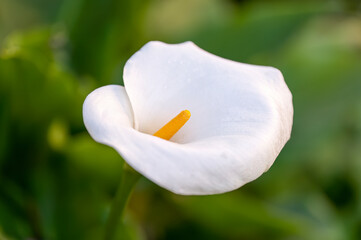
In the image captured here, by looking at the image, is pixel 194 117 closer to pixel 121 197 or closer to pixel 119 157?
pixel 121 197

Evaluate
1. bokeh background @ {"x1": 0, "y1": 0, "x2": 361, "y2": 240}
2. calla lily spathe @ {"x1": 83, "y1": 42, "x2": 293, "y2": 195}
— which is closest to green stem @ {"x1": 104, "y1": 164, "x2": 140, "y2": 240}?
calla lily spathe @ {"x1": 83, "y1": 42, "x2": 293, "y2": 195}

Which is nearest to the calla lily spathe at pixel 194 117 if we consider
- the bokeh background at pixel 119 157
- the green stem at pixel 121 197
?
the green stem at pixel 121 197

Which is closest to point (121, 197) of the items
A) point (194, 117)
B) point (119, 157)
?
point (194, 117)

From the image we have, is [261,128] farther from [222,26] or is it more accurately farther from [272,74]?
[222,26]

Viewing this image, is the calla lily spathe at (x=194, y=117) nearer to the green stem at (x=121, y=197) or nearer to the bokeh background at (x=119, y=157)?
the green stem at (x=121, y=197)

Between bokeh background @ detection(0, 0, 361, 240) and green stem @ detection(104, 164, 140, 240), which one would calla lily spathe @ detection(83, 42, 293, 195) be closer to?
green stem @ detection(104, 164, 140, 240)

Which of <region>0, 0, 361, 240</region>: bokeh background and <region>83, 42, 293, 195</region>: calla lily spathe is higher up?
<region>83, 42, 293, 195</region>: calla lily spathe
